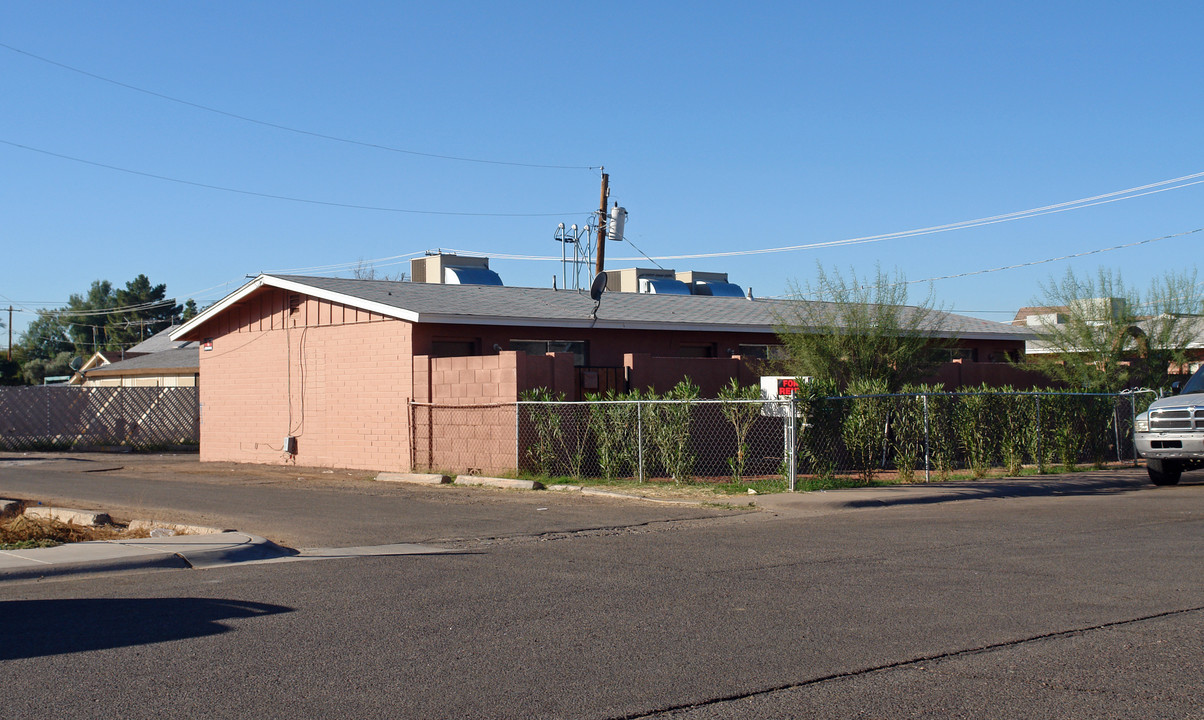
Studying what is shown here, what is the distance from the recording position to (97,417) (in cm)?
3272

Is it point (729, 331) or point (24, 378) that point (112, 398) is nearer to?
point (729, 331)

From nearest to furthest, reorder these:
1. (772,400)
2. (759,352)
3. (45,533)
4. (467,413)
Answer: (45,533) < (772,400) < (467,413) < (759,352)

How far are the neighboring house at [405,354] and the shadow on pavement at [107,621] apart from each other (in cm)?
1108

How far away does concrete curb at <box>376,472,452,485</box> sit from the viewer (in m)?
18.6

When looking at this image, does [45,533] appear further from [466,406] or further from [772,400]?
[772,400]

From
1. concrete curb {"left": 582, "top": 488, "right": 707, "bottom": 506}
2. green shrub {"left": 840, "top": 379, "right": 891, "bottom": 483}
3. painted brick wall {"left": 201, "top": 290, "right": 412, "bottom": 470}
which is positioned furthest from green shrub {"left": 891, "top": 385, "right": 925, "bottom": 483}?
painted brick wall {"left": 201, "top": 290, "right": 412, "bottom": 470}

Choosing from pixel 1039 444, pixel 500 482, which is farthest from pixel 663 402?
pixel 1039 444

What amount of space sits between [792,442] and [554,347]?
787 centimetres

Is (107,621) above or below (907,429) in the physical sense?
below

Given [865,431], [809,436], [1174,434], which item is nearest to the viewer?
[809,436]

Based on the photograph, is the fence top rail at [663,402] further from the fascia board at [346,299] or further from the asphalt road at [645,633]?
the asphalt road at [645,633]

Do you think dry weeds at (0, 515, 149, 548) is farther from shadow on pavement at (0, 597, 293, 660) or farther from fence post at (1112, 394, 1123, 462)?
fence post at (1112, 394, 1123, 462)

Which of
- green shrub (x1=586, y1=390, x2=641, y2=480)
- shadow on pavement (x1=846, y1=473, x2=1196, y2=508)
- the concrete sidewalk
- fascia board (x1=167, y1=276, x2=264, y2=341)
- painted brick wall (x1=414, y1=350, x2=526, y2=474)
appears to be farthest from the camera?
fascia board (x1=167, y1=276, x2=264, y2=341)

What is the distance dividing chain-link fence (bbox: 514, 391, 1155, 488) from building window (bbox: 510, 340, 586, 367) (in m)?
3.88
